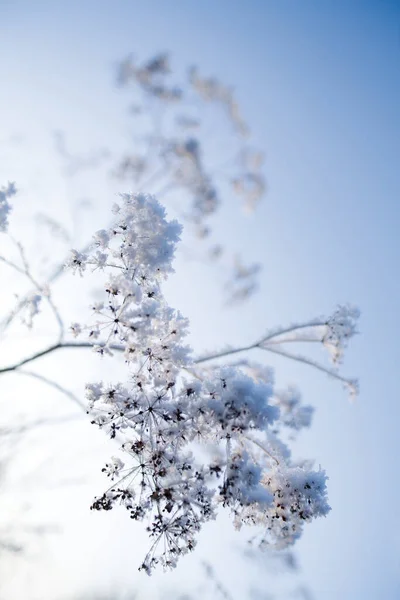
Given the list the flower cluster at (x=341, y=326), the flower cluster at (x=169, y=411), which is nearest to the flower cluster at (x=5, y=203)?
the flower cluster at (x=169, y=411)

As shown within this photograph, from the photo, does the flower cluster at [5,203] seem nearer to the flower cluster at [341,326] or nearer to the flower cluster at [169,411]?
the flower cluster at [169,411]

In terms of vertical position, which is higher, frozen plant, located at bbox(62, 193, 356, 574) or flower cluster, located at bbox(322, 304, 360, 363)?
flower cluster, located at bbox(322, 304, 360, 363)

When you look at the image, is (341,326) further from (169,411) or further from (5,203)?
(5,203)

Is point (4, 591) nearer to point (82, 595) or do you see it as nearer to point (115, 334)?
point (115, 334)

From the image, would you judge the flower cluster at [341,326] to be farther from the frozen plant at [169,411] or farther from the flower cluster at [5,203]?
the flower cluster at [5,203]

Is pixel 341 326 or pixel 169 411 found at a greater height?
pixel 341 326

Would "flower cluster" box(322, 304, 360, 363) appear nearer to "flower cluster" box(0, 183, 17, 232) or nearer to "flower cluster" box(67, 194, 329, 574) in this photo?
"flower cluster" box(67, 194, 329, 574)

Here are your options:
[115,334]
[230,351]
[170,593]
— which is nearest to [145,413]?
[115,334]

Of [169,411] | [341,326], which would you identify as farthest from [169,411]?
[341,326]

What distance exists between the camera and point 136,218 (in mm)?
4207

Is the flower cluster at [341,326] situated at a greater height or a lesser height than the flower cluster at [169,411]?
greater

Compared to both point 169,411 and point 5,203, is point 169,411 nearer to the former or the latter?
point 169,411

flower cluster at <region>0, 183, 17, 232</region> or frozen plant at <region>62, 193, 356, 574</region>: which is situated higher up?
flower cluster at <region>0, 183, 17, 232</region>

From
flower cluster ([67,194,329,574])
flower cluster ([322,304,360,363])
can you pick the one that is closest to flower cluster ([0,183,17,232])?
→ flower cluster ([67,194,329,574])
